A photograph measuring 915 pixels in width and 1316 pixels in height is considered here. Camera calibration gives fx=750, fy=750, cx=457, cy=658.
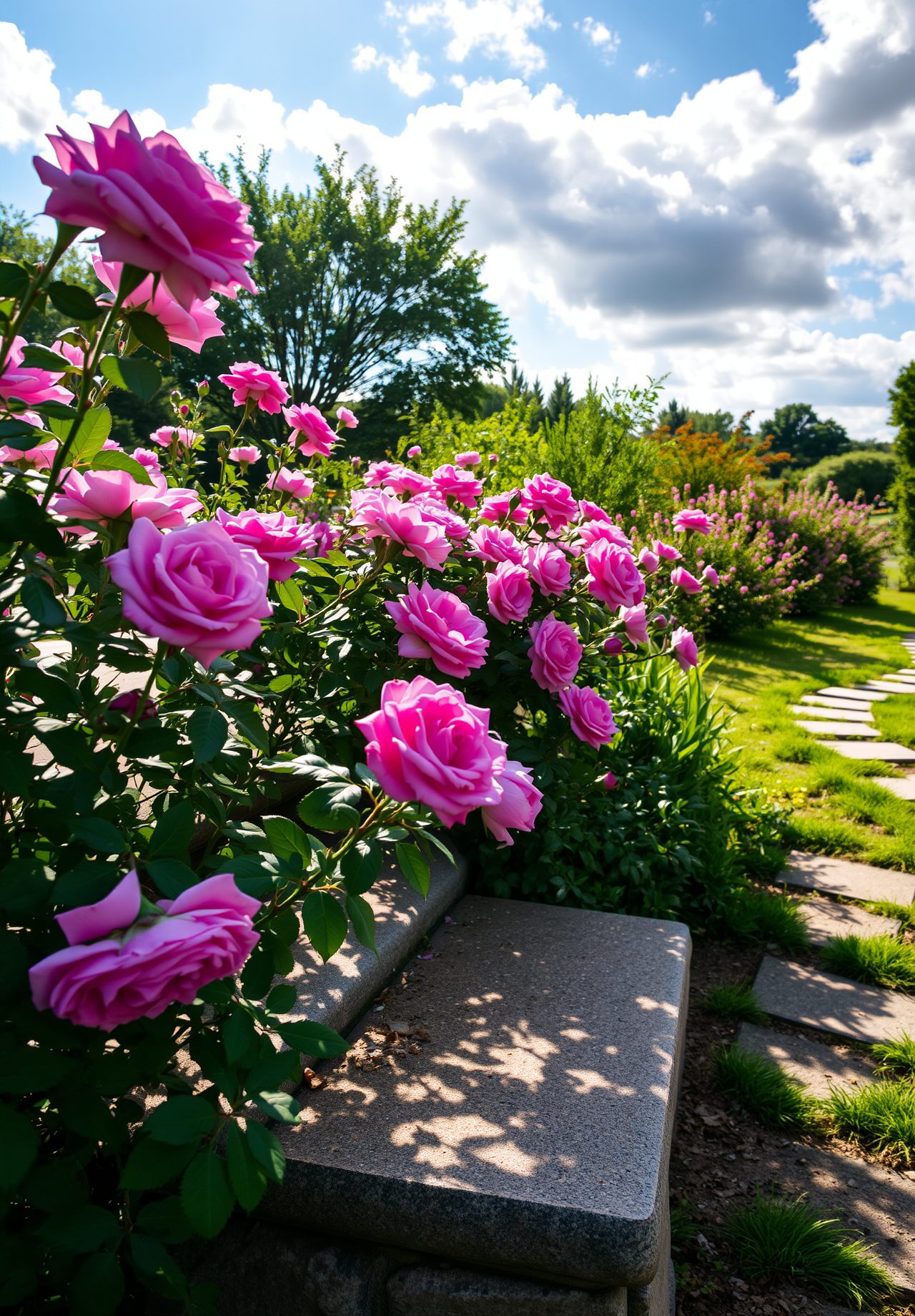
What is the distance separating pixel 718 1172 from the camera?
185cm

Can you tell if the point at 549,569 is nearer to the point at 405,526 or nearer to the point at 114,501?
the point at 405,526

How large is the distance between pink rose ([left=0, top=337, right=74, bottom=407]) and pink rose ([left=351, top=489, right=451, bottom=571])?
567 mm

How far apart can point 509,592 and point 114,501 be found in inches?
41.7

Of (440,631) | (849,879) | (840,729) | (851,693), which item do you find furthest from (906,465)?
(440,631)

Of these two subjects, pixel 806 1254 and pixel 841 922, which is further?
pixel 841 922

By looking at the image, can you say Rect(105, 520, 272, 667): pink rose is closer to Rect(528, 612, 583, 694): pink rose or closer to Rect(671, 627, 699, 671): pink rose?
Rect(528, 612, 583, 694): pink rose

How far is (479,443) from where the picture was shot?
583 centimetres

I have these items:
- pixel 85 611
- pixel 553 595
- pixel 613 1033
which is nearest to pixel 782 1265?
pixel 613 1033

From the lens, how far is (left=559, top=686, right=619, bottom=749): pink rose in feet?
6.29

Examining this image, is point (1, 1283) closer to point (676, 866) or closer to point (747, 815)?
point (676, 866)

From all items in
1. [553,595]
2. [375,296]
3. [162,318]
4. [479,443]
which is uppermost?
[375,296]

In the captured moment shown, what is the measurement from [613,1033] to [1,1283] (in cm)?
119

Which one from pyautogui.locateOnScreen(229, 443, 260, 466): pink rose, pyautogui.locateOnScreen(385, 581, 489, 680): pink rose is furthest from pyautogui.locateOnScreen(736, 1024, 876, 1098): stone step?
pyautogui.locateOnScreen(229, 443, 260, 466): pink rose

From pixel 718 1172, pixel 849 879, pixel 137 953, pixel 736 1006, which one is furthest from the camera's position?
pixel 849 879
